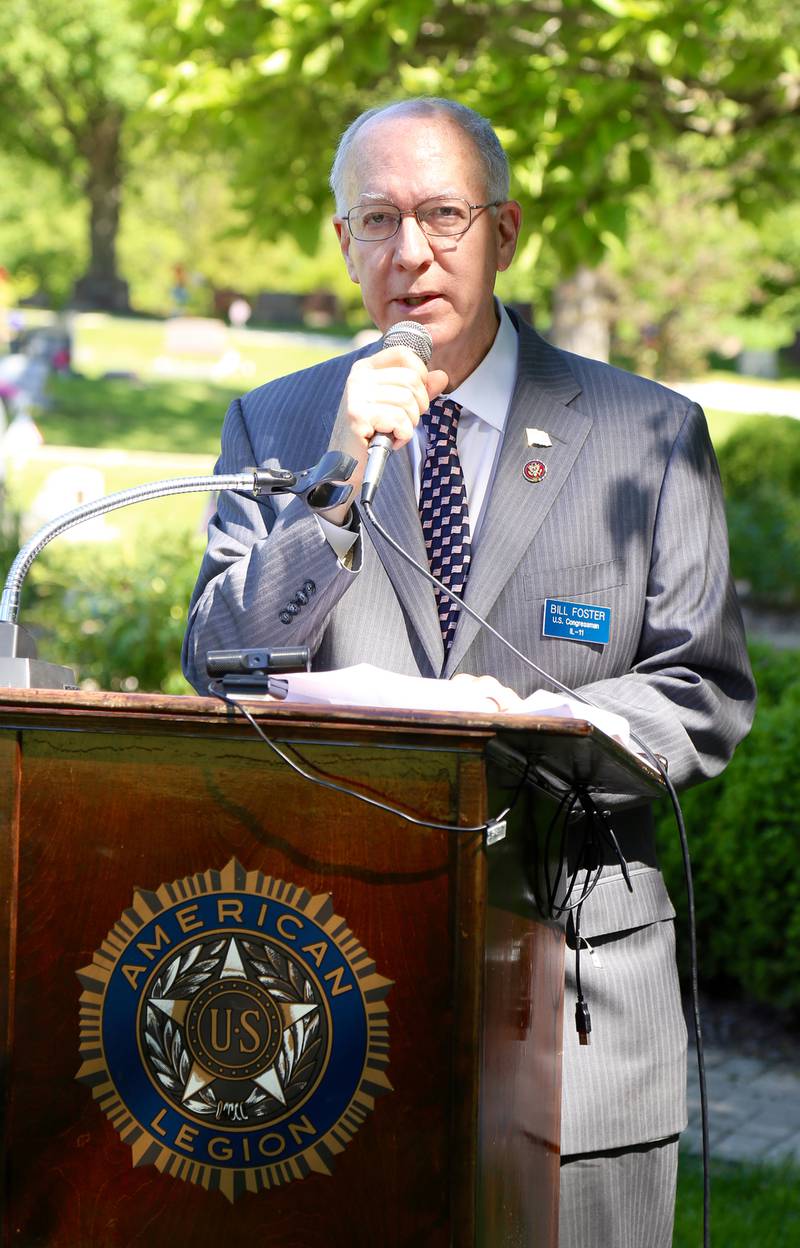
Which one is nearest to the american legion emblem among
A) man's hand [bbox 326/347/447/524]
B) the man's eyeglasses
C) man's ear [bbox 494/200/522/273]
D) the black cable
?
the black cable

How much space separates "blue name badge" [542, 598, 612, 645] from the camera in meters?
2.54

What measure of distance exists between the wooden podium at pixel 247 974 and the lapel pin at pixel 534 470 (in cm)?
91

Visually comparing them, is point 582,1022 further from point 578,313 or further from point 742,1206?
point 578,313

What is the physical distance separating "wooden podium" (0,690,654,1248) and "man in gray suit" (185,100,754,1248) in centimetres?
56

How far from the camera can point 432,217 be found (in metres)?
A: 2.67

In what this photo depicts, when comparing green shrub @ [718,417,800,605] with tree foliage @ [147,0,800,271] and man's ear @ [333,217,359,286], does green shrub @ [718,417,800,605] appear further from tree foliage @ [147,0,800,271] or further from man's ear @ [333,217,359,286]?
man's ear @ [333,217,359,286]

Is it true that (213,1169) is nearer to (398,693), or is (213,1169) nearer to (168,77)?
(398,693)

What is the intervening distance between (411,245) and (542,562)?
0.59 m

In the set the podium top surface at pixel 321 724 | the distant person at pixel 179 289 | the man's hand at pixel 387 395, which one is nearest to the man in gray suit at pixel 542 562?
the man's hand at pixel 387 395

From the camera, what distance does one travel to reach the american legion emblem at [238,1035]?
5.70 ft

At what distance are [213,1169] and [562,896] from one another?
78 centimetres

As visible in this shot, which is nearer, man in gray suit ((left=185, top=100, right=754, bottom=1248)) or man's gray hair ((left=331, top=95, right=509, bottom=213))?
man in gray suit ((left=185, top=100, right=754, bottom=1248))

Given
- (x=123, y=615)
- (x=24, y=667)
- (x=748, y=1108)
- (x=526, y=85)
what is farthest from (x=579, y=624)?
(x=123, y=615)

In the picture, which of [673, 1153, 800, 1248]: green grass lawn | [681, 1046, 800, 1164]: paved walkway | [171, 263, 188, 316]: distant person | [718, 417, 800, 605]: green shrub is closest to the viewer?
[673, 1153, 800, 1248]: green grass lawn
